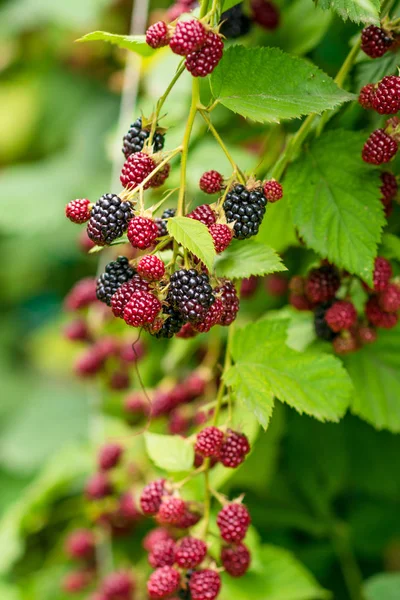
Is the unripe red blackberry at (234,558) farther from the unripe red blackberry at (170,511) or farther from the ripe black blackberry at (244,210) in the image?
the ripe black blackberry at (244,210)

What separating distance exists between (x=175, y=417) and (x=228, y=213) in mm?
759

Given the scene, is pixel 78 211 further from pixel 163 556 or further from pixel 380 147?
pixel 163 556

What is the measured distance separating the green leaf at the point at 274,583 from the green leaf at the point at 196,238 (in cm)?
72

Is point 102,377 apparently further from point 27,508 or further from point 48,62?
point 48,62

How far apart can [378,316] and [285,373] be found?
205 mm

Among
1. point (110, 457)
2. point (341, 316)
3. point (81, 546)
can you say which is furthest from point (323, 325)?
point (81, 546)

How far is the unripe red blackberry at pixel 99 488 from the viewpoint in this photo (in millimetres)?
1678

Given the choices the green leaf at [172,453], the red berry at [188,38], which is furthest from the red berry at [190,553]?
the red berry at [188,38]

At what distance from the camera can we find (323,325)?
3.69ft

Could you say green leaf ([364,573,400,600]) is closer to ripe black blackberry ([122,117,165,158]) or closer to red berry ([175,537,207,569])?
red berry ([175,537,207,569])

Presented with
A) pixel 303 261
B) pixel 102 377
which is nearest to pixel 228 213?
pixel 303 261

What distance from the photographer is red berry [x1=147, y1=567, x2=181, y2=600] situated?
99cm

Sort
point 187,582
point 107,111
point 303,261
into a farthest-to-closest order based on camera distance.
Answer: point 107,111, point 303,261, point 187,582

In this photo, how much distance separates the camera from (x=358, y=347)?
114cm
